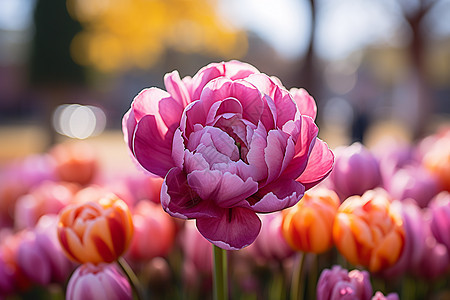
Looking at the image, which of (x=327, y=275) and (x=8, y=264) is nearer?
(x=327, y=275)

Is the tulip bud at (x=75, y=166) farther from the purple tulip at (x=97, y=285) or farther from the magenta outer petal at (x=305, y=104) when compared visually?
the magenta outer petal at (x=305, y=104)

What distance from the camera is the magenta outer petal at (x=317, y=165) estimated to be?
2.11 ft

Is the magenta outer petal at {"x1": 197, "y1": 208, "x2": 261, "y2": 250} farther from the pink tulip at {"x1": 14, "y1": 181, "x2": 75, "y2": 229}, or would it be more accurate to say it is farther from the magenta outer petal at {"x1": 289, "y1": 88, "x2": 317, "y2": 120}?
the pink tulip at {"x1": 14, "y1": 181, "x2": 75, "y2": 229}

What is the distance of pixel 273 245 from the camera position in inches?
36.9

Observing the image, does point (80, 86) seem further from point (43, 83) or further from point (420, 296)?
point (420, 296)

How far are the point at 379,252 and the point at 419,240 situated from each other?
116mm

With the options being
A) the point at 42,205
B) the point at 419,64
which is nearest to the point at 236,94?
the point at 42,205

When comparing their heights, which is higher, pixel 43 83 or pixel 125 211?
pixel 125 211

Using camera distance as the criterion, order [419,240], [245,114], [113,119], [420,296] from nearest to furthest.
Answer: [245,114]
[419,240]
[420,296]
[113,119]

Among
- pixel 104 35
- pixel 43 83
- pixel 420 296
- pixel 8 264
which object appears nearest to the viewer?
pixel 8 264

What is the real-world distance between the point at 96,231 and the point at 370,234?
0.42 meters

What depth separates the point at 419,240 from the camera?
2.68ft

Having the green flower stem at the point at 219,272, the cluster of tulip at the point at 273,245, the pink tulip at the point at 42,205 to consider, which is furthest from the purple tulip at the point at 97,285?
the pink tulip at the point at 42,205

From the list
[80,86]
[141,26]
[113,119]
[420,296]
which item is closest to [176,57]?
[113,119]
